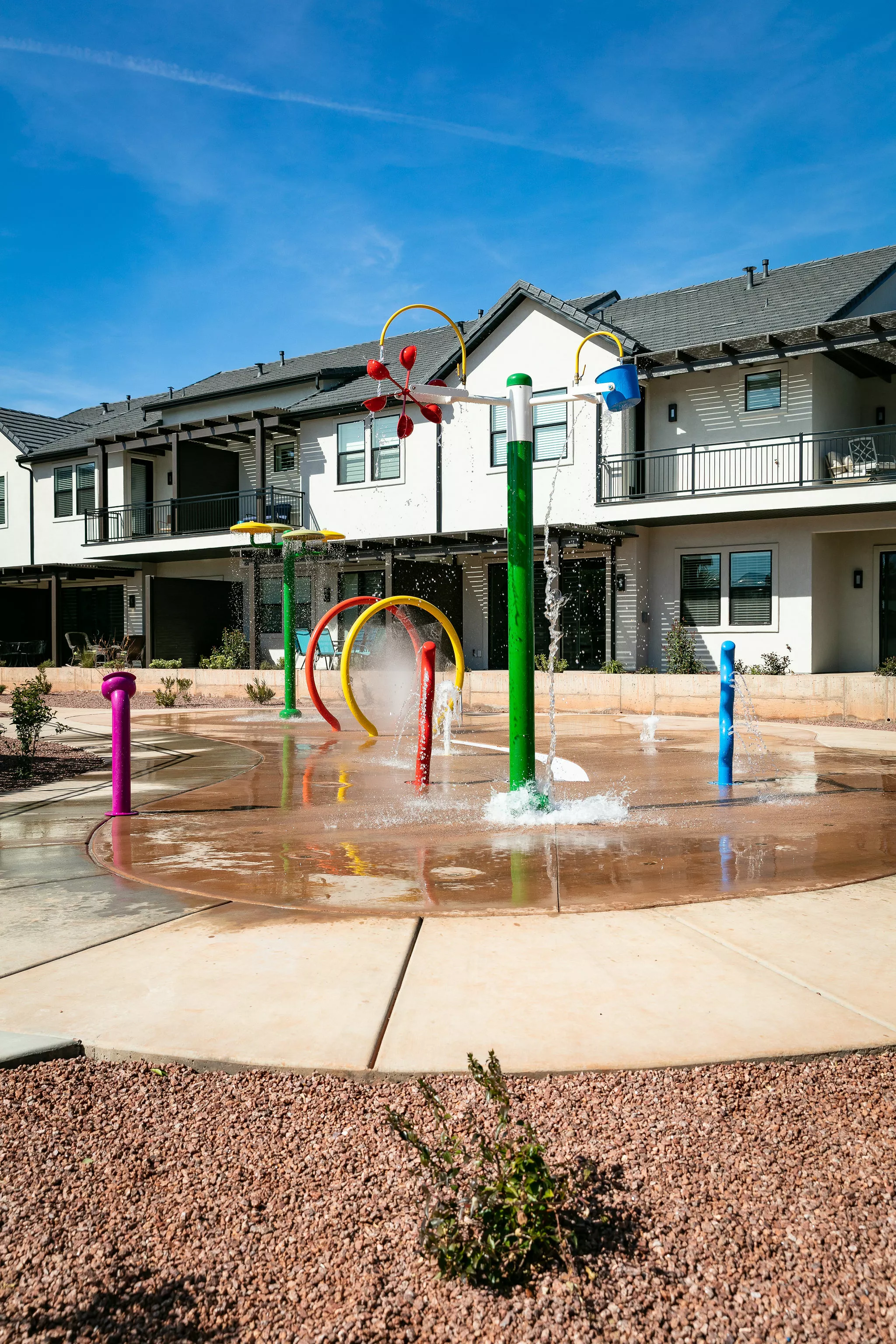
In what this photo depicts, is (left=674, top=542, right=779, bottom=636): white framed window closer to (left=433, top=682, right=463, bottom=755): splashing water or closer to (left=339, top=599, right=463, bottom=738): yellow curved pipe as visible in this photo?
(left=433, top=682, right=463, bottom=755): splashing water

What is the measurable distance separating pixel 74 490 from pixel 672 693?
81.6 feet

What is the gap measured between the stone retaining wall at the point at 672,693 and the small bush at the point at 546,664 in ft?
1.69

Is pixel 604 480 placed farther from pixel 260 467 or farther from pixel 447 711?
pixel 447 711

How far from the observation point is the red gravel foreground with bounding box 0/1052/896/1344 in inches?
84.3

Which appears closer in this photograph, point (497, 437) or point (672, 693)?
point (672, 693)

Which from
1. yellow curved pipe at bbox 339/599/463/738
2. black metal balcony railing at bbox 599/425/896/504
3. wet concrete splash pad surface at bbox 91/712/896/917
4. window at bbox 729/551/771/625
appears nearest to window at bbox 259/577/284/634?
black metal balcony railing at bbox 599/425/896/504

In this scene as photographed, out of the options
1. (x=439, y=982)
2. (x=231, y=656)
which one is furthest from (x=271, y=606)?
(x=439, y=982)

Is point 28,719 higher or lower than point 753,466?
lower

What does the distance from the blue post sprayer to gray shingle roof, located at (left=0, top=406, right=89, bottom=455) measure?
32557 mm

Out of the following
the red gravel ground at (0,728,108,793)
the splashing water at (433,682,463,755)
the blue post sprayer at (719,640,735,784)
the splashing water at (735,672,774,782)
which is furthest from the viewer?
the splashing water at (433,682,463,755)

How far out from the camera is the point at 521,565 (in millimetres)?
7727

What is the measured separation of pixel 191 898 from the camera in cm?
546

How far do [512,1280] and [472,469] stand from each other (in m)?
23.5

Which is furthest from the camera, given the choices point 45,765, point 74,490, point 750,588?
point 74,490
